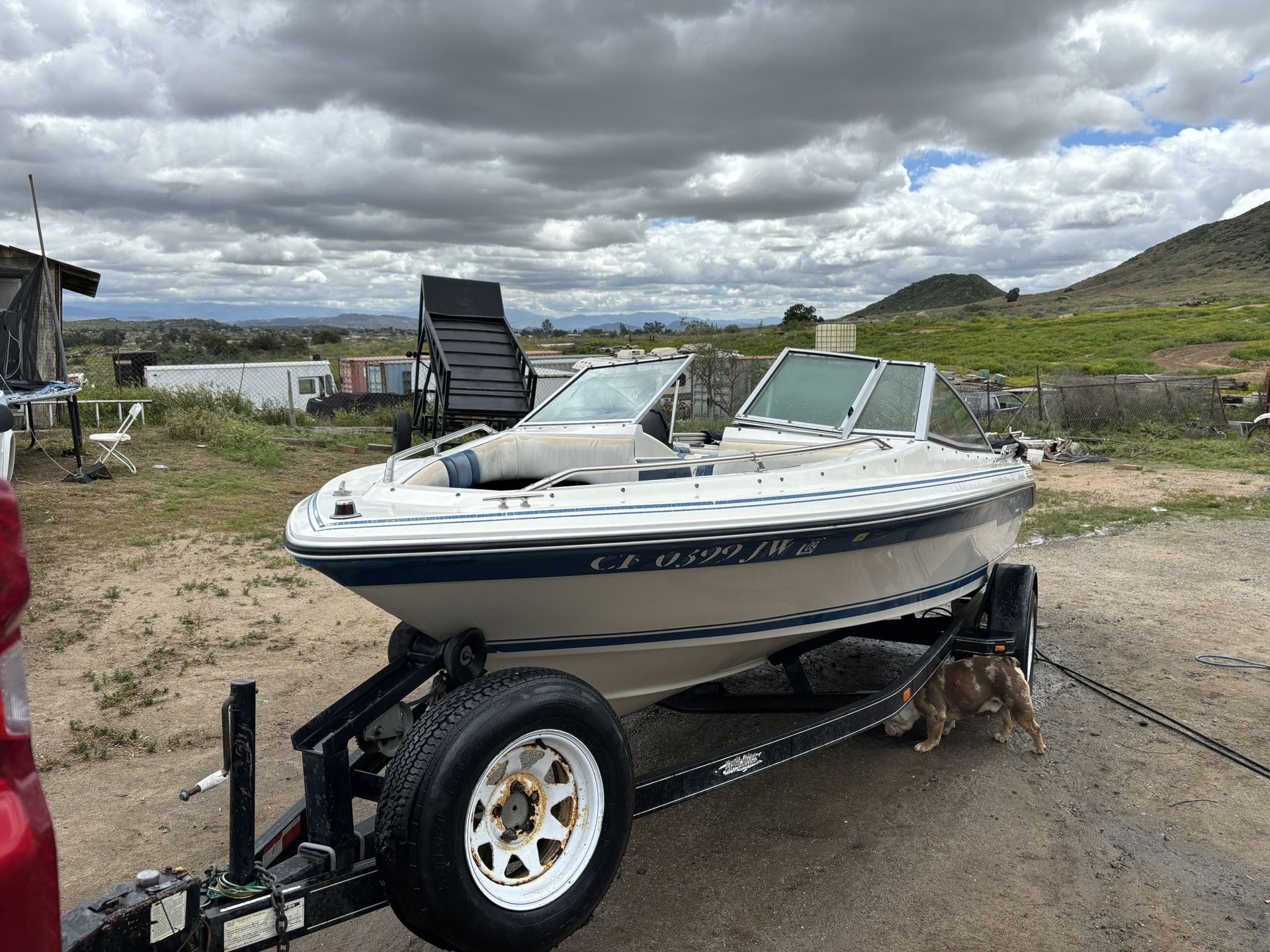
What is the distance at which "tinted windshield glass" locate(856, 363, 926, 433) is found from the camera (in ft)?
16.3

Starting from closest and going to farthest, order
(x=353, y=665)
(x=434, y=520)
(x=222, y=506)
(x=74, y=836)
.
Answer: (x=434, y=520), (x=74, y=836), (x=353, y=665), (x=222, y=506)

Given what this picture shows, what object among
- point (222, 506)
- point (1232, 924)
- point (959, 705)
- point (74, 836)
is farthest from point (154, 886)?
point (222, 506)

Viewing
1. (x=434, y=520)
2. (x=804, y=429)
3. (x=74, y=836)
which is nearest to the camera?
(x=434, y=520)

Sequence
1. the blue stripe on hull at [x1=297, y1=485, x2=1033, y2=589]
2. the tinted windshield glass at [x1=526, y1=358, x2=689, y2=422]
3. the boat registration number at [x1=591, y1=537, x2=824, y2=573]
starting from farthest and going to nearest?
the tinted windshield glass at [x1=526, y1=358, x2=689, y2=422] < the boat registration number at [x1=591, y1=537, x2=824, y2=573] < the blue stripe on hull at [x1=297, y1=485, x2=1033, y2=589]

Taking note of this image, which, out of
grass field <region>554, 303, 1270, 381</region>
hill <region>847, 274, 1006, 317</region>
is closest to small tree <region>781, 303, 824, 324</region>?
grass field <region>554, 303, 1270, 381</region>

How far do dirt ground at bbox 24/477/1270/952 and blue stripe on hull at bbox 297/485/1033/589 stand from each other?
1215mm

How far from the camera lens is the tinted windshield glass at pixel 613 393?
4.75m

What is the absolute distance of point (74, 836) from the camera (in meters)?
3.66

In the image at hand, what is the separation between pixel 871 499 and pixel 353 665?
3392mm

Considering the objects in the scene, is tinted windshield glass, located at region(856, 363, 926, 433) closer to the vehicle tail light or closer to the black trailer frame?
the black trailer frame

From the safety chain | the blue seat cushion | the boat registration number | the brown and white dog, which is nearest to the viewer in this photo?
the safety chain

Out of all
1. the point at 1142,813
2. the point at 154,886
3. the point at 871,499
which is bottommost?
the point at 1142,813

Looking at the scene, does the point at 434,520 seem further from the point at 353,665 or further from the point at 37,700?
the point at 37,700

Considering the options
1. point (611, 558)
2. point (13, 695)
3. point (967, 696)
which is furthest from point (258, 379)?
point (13, 695)
